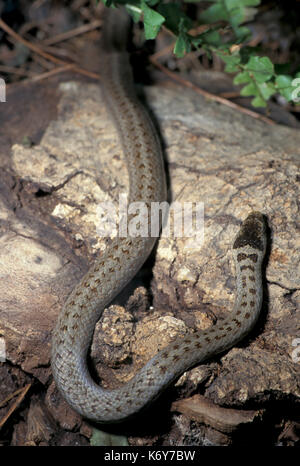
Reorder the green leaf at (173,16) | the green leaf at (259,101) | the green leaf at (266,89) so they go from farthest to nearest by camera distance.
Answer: the green leaf at (259,101) → the green leaf at (266,89) → the green leaf at (173,16)

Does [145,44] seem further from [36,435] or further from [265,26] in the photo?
[36,435]

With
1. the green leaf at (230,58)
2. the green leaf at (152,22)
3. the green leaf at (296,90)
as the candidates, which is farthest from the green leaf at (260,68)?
the green leaf at (152,22)

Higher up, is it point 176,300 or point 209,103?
point 209,103

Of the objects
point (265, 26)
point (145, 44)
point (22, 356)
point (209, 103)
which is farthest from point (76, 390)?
point (265, 26)

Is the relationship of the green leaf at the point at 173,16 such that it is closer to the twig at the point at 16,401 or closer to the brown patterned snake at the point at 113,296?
the brown patterned snake at the point at 113,296

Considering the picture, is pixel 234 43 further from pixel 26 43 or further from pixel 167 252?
pixel 26 43

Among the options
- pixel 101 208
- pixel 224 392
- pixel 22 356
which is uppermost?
pixel 101 208

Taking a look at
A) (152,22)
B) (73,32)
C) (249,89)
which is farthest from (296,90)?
(73,32)
